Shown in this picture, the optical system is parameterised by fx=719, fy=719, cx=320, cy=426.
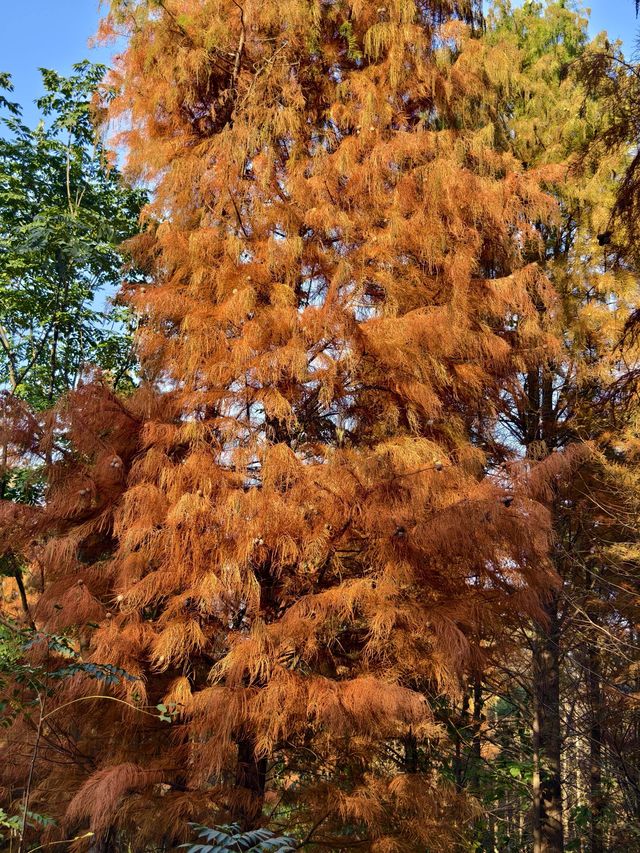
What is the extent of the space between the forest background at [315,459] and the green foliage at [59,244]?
1850 millimetres

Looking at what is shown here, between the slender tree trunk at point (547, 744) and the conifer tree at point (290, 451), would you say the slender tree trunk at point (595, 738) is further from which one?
the conifer tree at point (290, 451)

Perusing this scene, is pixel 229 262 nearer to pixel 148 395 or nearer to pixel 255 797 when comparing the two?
pixel 148 395

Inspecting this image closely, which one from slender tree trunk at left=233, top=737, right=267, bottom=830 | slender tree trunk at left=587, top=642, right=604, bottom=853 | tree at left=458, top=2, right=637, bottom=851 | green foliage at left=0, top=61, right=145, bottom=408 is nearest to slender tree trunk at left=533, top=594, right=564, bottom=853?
tree at left=458, top=2, right=637, bottom=851

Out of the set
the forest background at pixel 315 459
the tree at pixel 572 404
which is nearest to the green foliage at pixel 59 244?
the forest background at pixel 315 459

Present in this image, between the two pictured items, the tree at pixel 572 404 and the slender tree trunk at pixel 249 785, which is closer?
the slender tree trunk at pixel 249 785

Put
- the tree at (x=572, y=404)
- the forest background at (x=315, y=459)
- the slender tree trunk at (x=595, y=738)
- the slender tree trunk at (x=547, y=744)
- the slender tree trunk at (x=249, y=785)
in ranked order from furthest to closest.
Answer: the slender tree trunk at (x=595, y=738) → the tree at (x=572, y=404) → the slender tree trunk at (x=547, y=744) → the slender tree trunk at (x=249, y=785) → the forest background at (x=315, y=459)

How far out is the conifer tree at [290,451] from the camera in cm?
423

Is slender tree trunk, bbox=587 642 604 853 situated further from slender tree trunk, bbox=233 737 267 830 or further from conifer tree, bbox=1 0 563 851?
slender tree trunk, bbox=233 737 267 830

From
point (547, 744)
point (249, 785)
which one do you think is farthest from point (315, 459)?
point (547, 744)

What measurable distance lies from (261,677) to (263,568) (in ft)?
3.41

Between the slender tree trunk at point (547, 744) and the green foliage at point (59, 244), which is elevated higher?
the green foliage at point (59, 244)

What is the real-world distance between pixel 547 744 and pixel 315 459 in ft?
13.0

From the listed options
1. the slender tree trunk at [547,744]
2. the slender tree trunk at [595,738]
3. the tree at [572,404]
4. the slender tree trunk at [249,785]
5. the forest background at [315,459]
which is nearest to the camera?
the forest background at [315,459]

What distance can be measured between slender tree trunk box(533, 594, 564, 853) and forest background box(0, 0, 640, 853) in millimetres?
57
